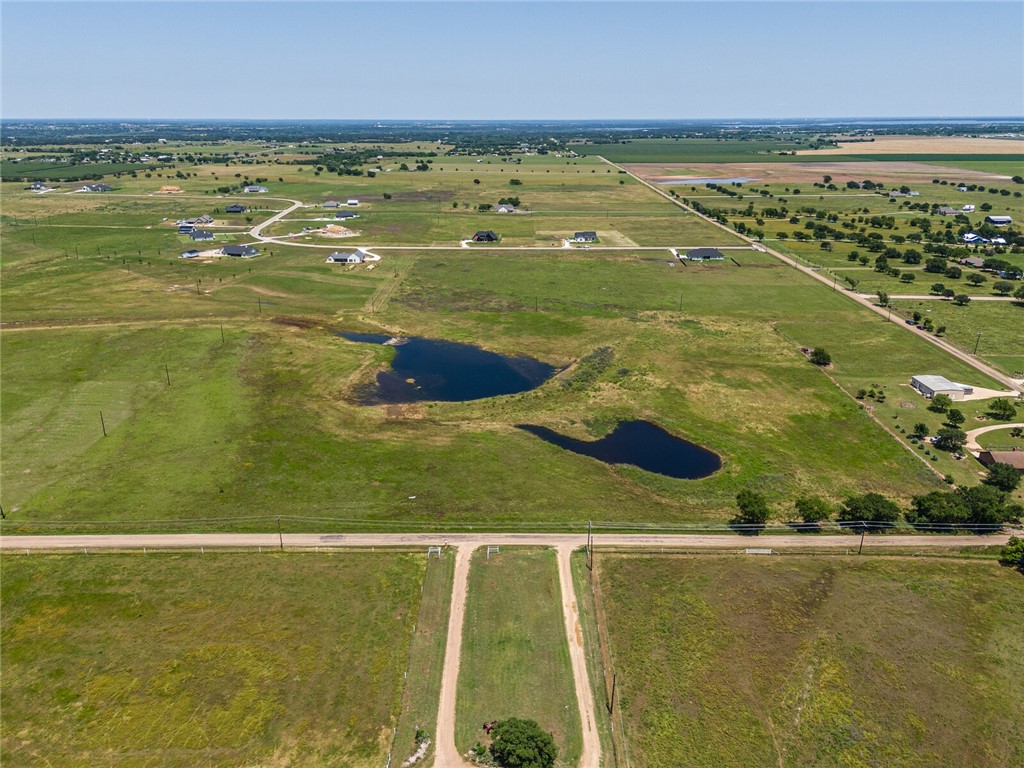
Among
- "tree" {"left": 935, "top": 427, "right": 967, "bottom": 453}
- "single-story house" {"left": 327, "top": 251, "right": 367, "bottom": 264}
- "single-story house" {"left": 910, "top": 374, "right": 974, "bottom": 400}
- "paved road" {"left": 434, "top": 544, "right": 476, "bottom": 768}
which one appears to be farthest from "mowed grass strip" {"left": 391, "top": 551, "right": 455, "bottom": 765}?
"single-story house" {"left": 327, "top": 251, "right": 367, "bottom": 264}

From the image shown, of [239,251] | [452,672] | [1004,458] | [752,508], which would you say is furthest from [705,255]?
[452,672]

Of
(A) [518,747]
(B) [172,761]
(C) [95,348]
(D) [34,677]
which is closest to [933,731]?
(A) [518,747]

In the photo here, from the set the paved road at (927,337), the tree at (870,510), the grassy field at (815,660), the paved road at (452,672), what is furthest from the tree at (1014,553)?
the paved road at (452,672)

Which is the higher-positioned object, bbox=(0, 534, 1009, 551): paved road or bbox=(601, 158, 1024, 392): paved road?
bbox=(601, 158, 1024, 392): paved road

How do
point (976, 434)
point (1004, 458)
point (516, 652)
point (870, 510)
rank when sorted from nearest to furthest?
point (516, 652) < point (870, 510) < point (1004, 458) < point (976, 434)

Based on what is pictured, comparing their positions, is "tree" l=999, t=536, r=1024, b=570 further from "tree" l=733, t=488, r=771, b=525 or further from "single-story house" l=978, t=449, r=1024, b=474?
"tree" l=733, t=488, r=771, b=525

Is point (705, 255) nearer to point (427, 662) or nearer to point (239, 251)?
point (239, 251)

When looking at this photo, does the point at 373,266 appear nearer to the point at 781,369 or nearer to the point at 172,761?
the point at 781,369
